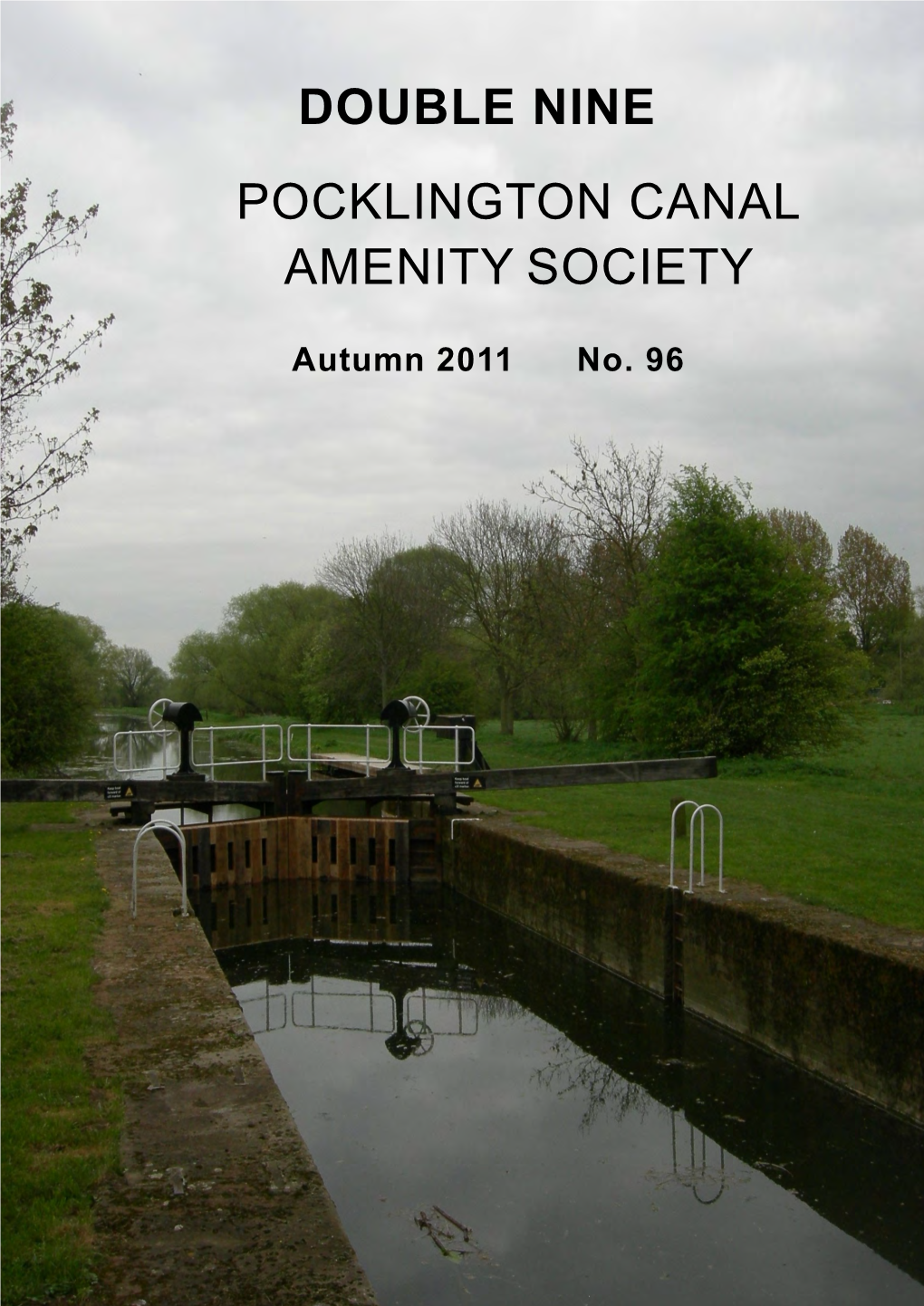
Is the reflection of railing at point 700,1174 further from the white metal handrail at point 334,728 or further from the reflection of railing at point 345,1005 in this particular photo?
the white metal handrail at point 334,728

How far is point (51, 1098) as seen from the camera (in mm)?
4711

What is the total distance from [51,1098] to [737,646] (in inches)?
755

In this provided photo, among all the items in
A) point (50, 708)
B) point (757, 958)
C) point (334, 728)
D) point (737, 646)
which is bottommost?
point (757, 958)

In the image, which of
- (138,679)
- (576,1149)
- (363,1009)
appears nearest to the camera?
(576,1149)

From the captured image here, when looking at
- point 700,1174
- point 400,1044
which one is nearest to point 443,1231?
point 700,1174

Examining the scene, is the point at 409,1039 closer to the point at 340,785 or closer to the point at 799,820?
the point at 340,785

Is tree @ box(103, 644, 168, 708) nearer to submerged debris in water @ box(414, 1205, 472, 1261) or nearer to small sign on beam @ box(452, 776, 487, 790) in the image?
small sign on beam @ box(452, 776, 487, 790)

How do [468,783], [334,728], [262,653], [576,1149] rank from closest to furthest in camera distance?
[576,1149], [468,783], [334,728], [262,653]

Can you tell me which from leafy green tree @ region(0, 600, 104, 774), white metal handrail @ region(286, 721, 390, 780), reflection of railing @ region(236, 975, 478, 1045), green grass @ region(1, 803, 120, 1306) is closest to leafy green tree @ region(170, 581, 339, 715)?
white metal handrail @ region(286, 721, 390, 780)

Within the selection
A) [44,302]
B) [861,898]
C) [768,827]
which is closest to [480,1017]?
[861,898]

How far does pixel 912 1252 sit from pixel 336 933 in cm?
923

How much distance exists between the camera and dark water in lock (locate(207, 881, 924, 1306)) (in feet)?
18.2

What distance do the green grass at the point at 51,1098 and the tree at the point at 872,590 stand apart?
44.7 metres

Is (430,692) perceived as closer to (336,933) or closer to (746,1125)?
(336,933)
